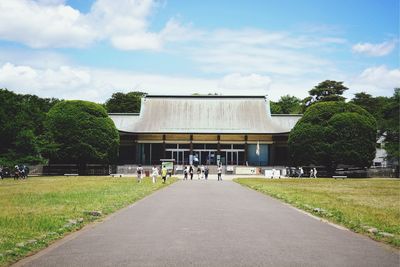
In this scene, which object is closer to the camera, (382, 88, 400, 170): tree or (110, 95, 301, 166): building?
(382, 88, 400, 170): tree

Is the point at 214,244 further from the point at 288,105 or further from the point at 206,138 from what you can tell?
the point at 288,105

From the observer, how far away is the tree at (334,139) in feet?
156

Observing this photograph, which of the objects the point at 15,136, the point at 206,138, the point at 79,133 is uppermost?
the point at 206,138

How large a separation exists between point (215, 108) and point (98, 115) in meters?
22.3

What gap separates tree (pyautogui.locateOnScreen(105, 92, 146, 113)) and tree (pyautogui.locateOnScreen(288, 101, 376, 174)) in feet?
141

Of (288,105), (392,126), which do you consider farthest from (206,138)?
(288,105)

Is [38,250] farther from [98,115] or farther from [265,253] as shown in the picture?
[98,115]

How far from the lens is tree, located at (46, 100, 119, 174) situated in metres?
48.6

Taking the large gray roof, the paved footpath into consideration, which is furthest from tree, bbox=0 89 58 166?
the paved footpath

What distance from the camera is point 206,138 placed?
63.7 m

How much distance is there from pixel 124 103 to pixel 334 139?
1867 inches

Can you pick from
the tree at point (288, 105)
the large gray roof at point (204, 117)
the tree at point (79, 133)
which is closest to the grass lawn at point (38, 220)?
the tree at point (79, 133)

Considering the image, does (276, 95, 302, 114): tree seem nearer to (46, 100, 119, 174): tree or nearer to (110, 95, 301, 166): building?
(110, 95, 301, 166): building

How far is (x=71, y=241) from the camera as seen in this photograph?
9258 millimetres
